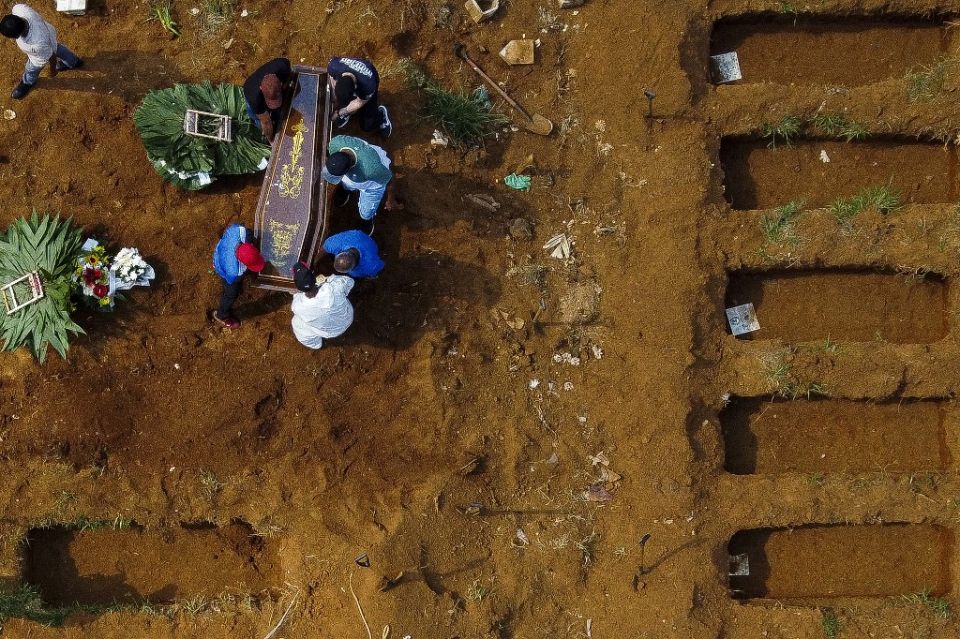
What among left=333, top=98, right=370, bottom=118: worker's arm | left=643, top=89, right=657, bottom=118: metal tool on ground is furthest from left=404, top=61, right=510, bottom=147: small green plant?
left=643, top=89, right=657, bottom=118: metal tool on ground

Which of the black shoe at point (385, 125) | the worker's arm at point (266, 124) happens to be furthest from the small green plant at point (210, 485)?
the black shoe at point (385, 125)

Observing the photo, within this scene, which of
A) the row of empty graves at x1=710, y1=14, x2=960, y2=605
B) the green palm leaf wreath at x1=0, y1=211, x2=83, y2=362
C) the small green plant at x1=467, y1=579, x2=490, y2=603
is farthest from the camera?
the row of empty graves at x1=710, y1=14, x2=960, y2=605

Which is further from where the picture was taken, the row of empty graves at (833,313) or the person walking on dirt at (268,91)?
the row of empty graves at (833,313)

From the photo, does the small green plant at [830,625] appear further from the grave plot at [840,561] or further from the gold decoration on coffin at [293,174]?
the gold decoration on coffin at [293,174]

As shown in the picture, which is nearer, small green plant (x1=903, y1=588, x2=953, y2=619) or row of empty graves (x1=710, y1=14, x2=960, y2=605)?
small green plant (x1=903, y1=588, x2=953, y2=619)

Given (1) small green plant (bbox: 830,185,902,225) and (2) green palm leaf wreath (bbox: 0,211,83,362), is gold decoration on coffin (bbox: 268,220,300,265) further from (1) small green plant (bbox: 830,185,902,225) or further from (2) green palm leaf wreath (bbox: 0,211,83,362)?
(1) small green plant (bbox: 830,185,902,225)

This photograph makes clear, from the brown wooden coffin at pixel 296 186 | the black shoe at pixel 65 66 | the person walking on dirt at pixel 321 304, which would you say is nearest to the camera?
the person walking on dirt at pixel 321 304

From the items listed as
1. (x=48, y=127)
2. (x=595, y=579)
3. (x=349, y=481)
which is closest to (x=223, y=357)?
(x=349, y=481)
